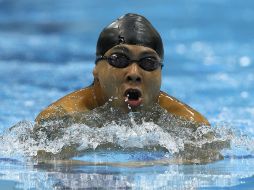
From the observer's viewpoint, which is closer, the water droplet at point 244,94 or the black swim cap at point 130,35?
the black swim cap at point 130,35

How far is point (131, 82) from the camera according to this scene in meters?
3.54

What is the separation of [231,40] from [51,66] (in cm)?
217

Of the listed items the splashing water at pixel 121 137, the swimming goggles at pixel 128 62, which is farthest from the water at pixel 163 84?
the swimming goggles at pixel 128 62

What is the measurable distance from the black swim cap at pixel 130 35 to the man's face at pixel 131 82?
0.05 m

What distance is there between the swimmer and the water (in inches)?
8.7

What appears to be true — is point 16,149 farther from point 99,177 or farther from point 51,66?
point 51,66

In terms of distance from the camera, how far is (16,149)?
329 cm

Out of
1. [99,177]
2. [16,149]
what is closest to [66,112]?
[16,149]

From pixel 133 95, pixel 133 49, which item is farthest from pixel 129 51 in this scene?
pixel 133 95

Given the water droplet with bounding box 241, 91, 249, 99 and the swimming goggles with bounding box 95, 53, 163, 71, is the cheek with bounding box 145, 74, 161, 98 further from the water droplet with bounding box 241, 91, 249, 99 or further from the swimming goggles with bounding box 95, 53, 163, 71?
the water droplet with bounding box 241, 91, 249, 99

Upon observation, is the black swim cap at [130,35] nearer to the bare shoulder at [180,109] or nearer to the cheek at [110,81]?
the cheek at [110,81]

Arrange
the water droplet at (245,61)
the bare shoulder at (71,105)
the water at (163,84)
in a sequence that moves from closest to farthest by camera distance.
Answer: the water at (163,84), the bare shoulder at (71,105), the water droplet at (245,61)

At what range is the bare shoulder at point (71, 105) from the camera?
11.6 ft

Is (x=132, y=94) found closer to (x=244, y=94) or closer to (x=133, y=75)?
(x=133, y=75)
